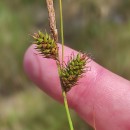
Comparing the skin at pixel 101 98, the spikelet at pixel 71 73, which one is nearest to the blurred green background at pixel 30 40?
the skin at pixel 101 98

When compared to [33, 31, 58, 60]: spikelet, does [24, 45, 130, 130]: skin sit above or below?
below

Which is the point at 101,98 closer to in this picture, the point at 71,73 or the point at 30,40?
the point at 71,73

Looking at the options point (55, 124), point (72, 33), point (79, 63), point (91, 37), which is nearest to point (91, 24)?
point (91, 37)

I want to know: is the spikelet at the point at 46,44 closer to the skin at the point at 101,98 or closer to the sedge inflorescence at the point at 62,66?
the sedge inflorescence at the point at 62,66

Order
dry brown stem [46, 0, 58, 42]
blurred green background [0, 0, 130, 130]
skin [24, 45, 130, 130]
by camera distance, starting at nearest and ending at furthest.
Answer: dry brown stem [46, 0, 58, 42] < skin [24, 45, 130, 130] < blurred green background [0, 0, 130, 130]

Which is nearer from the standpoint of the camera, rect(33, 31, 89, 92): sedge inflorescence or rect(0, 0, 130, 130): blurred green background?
rect(33, 31, 89, 92): sedge inflorescence

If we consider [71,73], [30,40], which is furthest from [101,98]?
[30,40]

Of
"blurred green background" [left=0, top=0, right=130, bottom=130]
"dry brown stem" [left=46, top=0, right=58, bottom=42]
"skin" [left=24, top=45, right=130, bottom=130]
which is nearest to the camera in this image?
"dry brown stem" [left=46, top=0, right=58, bottom=42]

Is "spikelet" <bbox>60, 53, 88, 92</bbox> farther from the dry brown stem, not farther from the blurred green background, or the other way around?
the blurred green background

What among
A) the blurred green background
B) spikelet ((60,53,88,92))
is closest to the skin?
spikelet ((60,53,88,92))
